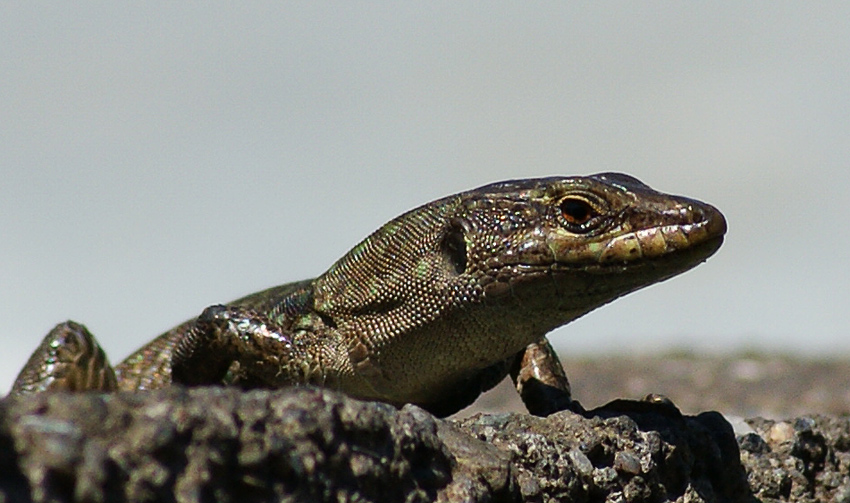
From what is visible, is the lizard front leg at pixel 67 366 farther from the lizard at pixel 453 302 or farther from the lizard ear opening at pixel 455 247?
the lizard ear opening at pixel 455 247

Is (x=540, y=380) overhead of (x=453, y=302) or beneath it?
beneath

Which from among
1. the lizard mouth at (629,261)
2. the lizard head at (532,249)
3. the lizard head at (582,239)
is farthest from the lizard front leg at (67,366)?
the lizard mouth at (629,261)

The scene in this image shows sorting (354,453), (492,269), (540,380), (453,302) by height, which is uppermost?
(492,269)

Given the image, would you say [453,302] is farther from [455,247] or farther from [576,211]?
[576,211]

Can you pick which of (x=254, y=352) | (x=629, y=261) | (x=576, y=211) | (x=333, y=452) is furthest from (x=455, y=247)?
(x=333, y=452)

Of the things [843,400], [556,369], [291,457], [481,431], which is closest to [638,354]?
[843,400]

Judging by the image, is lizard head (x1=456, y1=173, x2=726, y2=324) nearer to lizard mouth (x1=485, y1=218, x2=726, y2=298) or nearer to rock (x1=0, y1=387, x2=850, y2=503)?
lizard mouth (x1=485, y1=218, x2=726, y2=298)

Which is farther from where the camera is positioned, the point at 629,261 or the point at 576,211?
the point at 576,211
